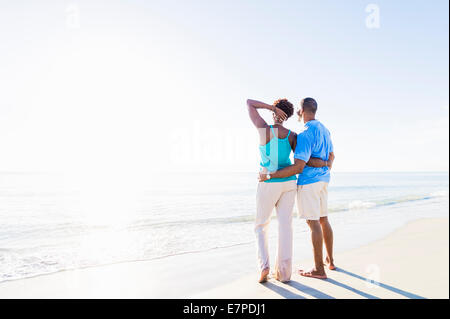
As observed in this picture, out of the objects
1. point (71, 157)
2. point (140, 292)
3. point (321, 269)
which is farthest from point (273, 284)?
point (71, 157)

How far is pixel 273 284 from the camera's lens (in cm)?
323

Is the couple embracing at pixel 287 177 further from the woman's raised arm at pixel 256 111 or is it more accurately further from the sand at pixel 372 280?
the sand at pixel 372 280

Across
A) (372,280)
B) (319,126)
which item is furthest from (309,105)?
(372,280)

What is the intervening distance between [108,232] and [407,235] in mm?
6451

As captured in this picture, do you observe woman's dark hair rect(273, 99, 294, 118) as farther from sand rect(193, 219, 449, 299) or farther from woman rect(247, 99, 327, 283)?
sand rect(193, 219, 449, 299)

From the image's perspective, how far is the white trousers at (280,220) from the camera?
3.30 meters

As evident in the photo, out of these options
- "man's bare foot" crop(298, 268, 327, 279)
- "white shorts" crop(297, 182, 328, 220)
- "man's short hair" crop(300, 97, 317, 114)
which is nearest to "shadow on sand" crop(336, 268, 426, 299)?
"man's bare foot" crop(298, 268, 327, 279)

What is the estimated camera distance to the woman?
10.7 ft

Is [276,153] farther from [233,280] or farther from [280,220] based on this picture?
[233,280]

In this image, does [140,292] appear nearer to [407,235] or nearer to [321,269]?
[321,269]

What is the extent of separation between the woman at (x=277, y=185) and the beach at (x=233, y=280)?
0.26m

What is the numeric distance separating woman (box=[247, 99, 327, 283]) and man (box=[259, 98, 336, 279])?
10cm

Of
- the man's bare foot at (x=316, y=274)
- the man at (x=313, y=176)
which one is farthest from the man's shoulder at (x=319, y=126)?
the man's bare foot at (x=316, y=274)

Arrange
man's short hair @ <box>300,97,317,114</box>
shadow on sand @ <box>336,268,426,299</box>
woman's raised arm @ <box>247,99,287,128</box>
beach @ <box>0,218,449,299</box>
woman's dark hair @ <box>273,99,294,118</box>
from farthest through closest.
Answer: man's short hair @ <box>300,97,317,114</box> → woman's dark hair @ <box>273,99,294,118</box> → woman's raised arm @ <box>247,99,287,128</box> → beach @ <box>0,218,449,299</box> → shadow on sand @ <box>336,268,426,299</box>
